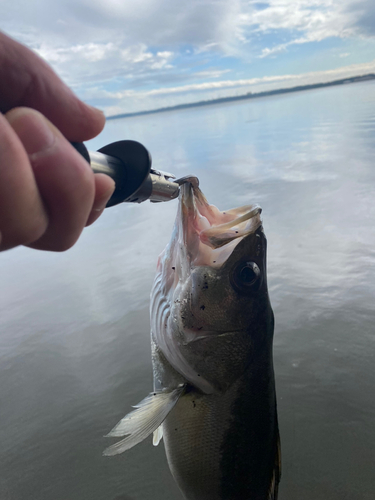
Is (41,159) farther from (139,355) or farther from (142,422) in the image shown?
(139,355)

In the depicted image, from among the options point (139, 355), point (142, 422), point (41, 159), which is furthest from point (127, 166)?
point (139, 355)

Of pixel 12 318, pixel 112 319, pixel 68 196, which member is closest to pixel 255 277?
pixel 68 196

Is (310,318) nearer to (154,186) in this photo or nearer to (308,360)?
(308,360)

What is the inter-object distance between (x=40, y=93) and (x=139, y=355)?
2.48 meters

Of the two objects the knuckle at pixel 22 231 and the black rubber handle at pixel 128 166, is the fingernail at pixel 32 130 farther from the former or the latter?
the black rubber handle at pixel 128 166

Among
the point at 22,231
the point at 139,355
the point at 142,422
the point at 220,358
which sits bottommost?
the point at 139,355

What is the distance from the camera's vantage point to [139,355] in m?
2.90

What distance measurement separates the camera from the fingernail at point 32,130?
1.85 ft

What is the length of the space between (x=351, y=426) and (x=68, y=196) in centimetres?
229

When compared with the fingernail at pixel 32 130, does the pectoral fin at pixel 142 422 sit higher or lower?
Answer: lower

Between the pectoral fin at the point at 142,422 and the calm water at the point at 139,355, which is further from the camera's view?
the calm water at the point at 139,355

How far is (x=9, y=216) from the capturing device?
0.58 metres

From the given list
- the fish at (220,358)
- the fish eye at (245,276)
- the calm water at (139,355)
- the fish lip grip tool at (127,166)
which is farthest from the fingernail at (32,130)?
the calm water at (139,355)

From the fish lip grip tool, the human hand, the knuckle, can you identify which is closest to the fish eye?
the fish lip grip tool
